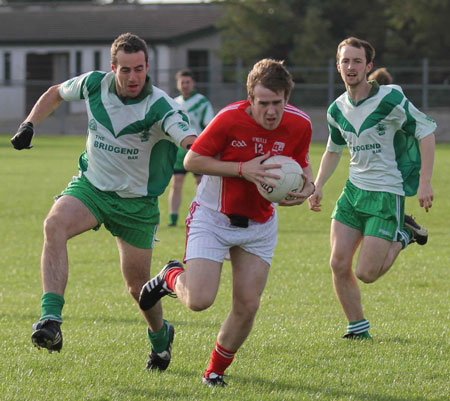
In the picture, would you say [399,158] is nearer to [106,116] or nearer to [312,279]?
[106,116]

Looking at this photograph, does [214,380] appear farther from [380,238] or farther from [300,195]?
[380,238]

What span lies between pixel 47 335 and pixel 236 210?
137cm

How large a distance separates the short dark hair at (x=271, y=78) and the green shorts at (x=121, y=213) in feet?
4.35

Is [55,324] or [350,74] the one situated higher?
[350,74]

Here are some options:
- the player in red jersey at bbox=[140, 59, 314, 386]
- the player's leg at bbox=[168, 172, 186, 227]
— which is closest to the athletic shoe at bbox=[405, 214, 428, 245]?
the player in red jersey at bbox=[140, 59, 314, 386]

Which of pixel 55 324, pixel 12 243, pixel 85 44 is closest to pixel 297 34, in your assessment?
pixel 85 44

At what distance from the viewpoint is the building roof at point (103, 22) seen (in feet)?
151

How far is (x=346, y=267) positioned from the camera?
7191mm

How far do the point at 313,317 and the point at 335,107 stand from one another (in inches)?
78.9

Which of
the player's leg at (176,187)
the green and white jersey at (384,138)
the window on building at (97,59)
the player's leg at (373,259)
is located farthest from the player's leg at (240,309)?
the window on building at (97,59)

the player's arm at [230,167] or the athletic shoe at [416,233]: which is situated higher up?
the player's arm at [230,167]

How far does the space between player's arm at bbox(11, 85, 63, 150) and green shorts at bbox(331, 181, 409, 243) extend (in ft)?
7.80

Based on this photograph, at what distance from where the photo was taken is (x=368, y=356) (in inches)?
255

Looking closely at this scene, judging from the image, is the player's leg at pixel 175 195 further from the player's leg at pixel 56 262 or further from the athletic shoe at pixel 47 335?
the athletic shoe at pixel 47 335
